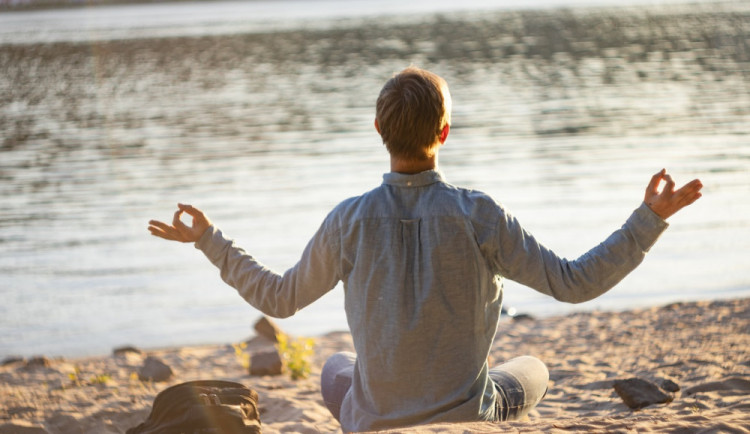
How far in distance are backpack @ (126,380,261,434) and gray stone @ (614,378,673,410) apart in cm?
225

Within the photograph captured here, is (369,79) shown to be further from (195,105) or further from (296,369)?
(296,369)

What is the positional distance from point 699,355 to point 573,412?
1402 mm

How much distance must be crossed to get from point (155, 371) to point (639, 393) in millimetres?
3230

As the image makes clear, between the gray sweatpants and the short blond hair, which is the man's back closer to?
the short blond hair

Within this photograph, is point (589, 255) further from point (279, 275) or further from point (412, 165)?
point (279, 275)

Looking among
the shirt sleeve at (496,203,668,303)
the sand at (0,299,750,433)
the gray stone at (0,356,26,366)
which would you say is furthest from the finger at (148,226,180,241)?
the gray stone at (0,356,26,366)

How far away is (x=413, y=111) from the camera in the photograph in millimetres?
3143

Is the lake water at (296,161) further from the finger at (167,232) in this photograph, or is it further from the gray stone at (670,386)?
the finger at (167,232)

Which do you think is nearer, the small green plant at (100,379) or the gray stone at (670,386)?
the gray stone at (670,386)

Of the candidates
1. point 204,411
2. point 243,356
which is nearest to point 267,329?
point 243,356

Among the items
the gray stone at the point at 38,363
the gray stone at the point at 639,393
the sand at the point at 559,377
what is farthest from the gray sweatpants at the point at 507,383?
the gray stone at the point at 38,363

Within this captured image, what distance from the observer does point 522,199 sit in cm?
1260

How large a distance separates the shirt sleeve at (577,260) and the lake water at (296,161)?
5.43 meters

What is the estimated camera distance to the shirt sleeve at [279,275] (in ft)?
11.1
